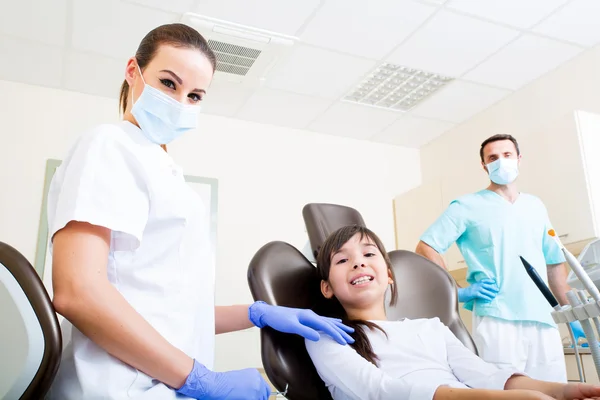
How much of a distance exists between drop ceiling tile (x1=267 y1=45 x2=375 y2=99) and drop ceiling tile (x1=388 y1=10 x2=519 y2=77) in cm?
25

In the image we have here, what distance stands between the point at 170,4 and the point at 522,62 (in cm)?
200

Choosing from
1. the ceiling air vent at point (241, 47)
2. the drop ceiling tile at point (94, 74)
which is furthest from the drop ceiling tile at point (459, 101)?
the drop ceiling tile at point (94, 74)

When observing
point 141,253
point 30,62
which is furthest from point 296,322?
point 30,62

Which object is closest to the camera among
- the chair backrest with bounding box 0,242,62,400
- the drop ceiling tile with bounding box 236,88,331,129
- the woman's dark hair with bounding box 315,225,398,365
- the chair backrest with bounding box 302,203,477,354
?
the chair backrest with bounding box 0,242,62,400

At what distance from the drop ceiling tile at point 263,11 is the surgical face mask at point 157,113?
66.4 inches

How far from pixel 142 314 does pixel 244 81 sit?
2.61 meters

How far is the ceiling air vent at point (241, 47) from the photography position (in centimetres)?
271

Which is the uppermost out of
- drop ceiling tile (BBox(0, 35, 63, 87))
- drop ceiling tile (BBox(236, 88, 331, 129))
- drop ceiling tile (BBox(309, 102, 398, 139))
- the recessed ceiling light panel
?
drop ceiling tile (BBox(0, 35, 63, 87))

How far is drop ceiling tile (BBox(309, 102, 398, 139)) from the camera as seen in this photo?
12.1ft

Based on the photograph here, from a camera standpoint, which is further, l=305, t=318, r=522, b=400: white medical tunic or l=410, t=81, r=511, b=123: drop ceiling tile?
l=410, t=81, r=511, b=123: drop ceiling tile

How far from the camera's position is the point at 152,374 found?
2.55 feet

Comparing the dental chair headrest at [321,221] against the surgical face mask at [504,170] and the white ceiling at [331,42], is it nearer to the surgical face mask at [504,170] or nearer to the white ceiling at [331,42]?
the surgical face mask at [504,170]

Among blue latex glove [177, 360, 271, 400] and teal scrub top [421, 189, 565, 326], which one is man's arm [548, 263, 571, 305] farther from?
blue latex glove [177, 360, 271, 400]

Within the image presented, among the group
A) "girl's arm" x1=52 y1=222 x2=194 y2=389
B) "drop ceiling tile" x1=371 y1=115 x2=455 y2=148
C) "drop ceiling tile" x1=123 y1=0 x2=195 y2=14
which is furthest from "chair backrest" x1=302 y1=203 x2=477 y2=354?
"drop ceiling tile" x1=371 y1=115 x2=455 y2=148
